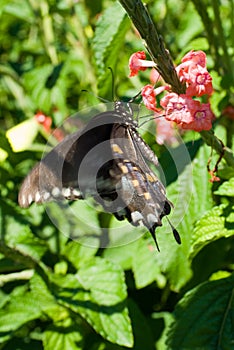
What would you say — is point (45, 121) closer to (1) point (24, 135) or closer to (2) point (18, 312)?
(1) point (24, 135)

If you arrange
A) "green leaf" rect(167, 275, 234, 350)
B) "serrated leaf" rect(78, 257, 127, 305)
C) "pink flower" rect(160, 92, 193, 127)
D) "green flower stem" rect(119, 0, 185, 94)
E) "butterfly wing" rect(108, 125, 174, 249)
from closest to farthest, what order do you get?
1. "green flower stem" rect(119, 0, 185, 94)
2. "pink flower" rect(160, 92, 193, 127)
3. "butterfly wing" rect(108, 125, 174, 249)
4. "green leaf" rect(167, 275, 234, 350)
5. "serrated leaf" rect(78, 257, 127, 305)

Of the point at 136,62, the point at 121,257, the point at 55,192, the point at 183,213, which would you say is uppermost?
the point at 136,62

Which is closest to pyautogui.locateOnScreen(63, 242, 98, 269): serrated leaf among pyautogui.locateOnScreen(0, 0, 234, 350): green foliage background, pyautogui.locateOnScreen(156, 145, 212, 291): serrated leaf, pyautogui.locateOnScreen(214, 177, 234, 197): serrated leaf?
pyautogui.locateOnScreen(0, 0, 234, 350): green foliage background

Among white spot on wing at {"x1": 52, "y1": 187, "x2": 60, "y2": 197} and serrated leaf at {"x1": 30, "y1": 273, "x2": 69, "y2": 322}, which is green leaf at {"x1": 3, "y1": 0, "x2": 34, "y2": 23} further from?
white spot on wing at {"x1": 52, "y1": 187, "x2": 60, "y2": 197}

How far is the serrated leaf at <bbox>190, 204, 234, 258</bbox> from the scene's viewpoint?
135cm

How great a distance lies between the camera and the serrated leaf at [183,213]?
1.62 m

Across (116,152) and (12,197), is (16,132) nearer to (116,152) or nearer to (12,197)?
(12,197)

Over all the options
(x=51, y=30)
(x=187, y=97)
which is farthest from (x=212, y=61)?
(x=51, y=30)

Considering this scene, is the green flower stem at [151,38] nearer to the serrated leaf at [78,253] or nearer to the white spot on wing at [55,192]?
the white spot on wing at [55,192]

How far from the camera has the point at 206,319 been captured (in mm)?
1581

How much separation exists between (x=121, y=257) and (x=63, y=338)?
1.36 ft

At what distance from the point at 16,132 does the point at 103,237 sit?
0.69 m

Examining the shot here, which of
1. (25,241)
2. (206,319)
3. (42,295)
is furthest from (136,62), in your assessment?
(25,241)

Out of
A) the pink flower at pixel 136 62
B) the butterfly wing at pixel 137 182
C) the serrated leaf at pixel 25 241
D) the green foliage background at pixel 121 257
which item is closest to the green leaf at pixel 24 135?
the green foliage background at pixel 121 257
